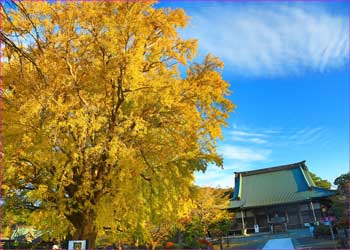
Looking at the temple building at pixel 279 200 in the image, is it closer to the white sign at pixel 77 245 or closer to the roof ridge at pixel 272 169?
the roof ridge at pixel 272 169

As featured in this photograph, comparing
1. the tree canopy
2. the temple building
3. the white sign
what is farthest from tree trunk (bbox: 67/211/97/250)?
the temple building

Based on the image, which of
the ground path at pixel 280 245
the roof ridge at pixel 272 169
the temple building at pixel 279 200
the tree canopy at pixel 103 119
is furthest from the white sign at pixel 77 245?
the roof ridge at pixel 272 169

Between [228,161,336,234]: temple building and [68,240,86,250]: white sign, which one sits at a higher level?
Answer: [228,161,336,234]: temple building

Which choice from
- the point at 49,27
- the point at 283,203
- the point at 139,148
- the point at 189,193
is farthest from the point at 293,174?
the point at 49,27

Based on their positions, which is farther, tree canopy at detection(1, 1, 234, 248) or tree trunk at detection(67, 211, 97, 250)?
tree trunk at detection(67, 211, 97, 250)

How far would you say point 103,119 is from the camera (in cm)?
770

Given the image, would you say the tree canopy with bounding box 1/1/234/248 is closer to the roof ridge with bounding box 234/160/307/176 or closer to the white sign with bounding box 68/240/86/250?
the white sign with bounding box 68/240/86/250

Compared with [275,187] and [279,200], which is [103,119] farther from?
[275,187]

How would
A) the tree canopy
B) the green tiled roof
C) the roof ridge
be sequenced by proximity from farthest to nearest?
the roof ridge → the green tiled roof → the tree canopy

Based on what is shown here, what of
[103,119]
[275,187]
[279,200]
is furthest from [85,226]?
[275,187]

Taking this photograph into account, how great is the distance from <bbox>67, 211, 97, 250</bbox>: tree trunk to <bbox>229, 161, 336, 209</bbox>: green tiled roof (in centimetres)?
2314

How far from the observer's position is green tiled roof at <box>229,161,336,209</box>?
27844 millimetres

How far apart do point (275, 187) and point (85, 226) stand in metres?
27.0

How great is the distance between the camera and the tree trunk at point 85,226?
8.51 metres
